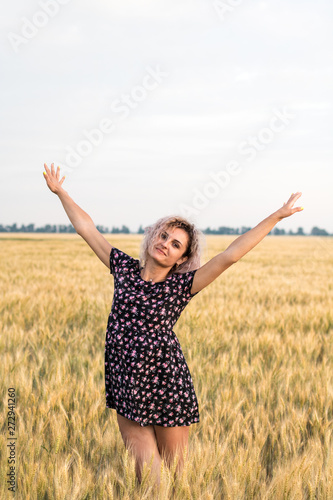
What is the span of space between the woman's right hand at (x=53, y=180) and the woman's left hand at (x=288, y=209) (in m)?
1.01

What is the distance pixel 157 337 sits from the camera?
1987 mm

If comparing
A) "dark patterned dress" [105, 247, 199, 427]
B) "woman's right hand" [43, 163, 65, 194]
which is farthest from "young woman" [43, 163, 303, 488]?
"woman's right hand" [43, 163, 65, 194]

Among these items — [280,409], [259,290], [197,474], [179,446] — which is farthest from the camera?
[259,290]

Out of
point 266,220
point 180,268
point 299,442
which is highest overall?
point 266,220

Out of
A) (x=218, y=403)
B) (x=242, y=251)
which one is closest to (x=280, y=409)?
(x=218, y=403)

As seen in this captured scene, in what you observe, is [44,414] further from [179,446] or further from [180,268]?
[180,268]

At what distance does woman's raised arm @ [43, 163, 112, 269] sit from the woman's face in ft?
0.84

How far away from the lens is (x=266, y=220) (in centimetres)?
191

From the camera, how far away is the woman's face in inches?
82.1

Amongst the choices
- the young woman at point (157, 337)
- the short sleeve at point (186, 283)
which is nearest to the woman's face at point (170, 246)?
the young woman at point (157, 337)

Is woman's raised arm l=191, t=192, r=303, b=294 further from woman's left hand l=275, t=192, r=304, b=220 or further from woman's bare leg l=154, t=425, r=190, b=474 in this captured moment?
woman's bare leg l=154, t=425, r=190, b=474

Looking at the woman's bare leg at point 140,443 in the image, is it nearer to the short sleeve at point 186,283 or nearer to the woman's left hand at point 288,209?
the short sleeve at point 186,283

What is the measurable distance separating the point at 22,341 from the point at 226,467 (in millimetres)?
2489

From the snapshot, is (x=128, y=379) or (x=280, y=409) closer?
(x=128, y=379)
